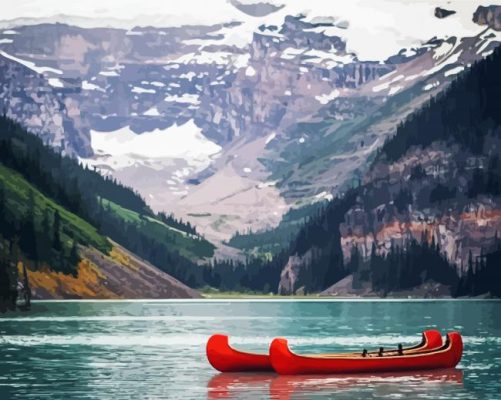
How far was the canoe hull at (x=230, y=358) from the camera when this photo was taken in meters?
146

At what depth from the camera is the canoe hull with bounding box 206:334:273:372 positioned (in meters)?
146

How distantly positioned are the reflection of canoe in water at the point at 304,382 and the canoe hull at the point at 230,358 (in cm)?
75

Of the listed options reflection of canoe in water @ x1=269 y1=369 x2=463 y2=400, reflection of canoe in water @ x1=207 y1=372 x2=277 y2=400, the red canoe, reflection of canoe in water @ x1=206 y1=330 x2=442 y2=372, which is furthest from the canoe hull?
reflection of canoe in water @ x1=269 y1=369 x2=463 y2=400

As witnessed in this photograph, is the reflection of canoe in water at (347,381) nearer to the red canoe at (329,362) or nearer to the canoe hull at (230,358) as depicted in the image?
the red canoe at (329,362)

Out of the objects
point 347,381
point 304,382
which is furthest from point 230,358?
point 347,381

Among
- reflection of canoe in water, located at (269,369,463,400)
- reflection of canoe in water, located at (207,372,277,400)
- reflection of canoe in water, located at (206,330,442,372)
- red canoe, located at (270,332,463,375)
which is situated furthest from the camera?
reflection of canoe in water, located at (206,330,442,372)

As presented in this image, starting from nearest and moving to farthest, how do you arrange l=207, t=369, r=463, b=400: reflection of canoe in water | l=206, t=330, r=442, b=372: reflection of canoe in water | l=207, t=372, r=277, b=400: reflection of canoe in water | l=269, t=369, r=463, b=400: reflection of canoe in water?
1. l=207, t=372, r=277, b=400: reflection of canoe in water
2. l=207, t=369, r=463, b=400: reflection of canoe in water
3. l=269, t=369, r=463, b=400: reflection of canoe in water
4. l=206, t=330, r=442, b=372: reflection of canoe in water

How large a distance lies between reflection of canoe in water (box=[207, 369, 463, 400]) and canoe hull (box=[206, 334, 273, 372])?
75cm


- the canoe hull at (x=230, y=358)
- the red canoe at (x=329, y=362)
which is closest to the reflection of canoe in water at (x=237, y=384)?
the canoe hull at (x=230, y=358)

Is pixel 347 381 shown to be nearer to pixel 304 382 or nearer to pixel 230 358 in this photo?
pixel 304 382

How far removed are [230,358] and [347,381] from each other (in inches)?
588

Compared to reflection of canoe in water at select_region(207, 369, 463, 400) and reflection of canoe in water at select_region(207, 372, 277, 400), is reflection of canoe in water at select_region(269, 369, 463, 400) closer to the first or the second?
reflection of canoe in water at select_region(207, 369, 463, 400)

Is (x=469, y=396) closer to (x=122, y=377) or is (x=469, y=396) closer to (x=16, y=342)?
(x=122, y=377)

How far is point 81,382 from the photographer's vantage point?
447 ft
